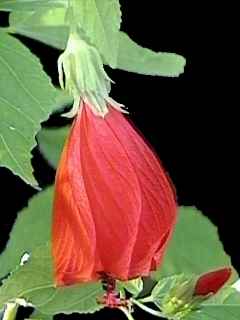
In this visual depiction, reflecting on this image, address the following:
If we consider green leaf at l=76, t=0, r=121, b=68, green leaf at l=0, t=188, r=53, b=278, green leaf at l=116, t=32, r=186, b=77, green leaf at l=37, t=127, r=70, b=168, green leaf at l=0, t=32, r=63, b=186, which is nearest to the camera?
green leaf at l=76, t=0, r=121, b=68

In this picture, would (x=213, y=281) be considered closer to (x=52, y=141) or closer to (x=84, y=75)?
(x=84, y=75)

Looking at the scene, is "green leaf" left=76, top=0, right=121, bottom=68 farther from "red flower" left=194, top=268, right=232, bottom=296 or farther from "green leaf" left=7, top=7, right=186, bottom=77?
"green leaf" left=7, top=7, right=186, bottom=77

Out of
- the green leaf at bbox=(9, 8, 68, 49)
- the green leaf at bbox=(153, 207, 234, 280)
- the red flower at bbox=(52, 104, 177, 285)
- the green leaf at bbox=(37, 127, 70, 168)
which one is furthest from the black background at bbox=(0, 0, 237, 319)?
the red flower at bbox=(52, 104, 177, 285)

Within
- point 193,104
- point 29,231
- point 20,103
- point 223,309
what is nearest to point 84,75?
point 20,103

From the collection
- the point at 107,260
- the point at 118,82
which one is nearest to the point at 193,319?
the point at 107,260

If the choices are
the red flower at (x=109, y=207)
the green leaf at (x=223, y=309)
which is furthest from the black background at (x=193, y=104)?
the red flower at (x=109, y=207)

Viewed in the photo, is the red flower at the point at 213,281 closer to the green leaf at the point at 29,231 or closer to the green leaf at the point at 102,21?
the green leaf at the point at 102,21
